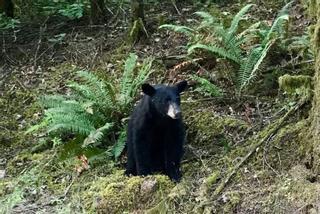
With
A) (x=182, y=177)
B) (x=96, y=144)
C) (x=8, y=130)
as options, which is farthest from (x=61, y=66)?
(x=182, y=177)

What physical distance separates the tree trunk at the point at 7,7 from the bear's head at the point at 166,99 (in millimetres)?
5240

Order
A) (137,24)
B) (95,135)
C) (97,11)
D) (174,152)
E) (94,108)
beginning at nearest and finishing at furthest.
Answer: (174,152) → (95,135) → (94,108) → (137,24) → (97,11)

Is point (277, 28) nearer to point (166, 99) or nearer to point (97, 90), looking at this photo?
point (166, 99)

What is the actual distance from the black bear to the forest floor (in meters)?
0.21

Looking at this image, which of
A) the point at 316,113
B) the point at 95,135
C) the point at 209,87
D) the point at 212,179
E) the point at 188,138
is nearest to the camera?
the point at 316,113

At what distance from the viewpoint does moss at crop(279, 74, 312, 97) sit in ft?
18.2

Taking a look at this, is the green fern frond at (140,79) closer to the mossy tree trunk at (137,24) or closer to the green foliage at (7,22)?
the mossy tree trunk at (137,24)

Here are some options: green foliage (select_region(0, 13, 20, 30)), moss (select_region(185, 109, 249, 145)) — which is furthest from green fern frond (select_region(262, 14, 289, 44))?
green foliage (select_region(0, 13, 20, 30))

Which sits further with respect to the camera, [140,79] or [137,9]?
[137,9]

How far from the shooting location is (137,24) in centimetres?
909

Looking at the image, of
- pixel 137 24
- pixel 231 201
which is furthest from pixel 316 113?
pixel 137 24

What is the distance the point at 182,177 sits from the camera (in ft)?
19.5

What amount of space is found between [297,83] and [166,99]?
4.28ft

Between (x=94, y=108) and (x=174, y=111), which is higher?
(x=174, y=111)
